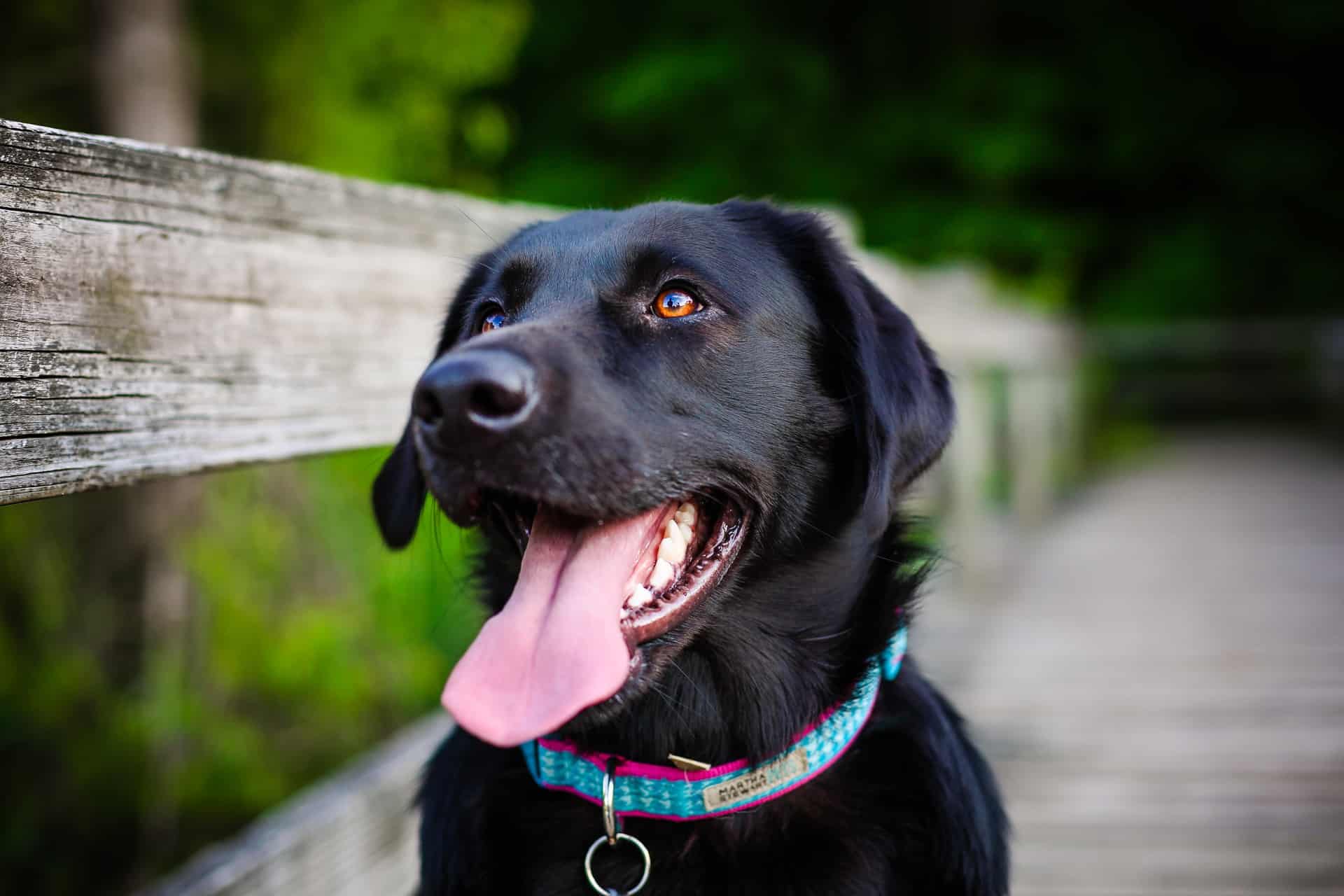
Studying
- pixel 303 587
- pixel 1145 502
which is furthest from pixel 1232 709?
pixel 1145 502

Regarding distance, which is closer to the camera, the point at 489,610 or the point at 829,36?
the point at 489,610

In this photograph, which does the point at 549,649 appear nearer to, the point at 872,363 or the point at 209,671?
the point at 872,363

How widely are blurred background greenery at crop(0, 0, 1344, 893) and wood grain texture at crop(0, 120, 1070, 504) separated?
1.79 feet

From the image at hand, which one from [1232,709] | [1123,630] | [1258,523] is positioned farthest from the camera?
[1258,523]

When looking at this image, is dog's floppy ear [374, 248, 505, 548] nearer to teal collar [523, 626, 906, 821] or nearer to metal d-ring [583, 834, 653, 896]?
teal collar [523, 626, 906, 821]

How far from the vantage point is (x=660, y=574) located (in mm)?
1548

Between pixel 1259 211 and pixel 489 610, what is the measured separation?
14702 mm

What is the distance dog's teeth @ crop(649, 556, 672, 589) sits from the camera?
152cm

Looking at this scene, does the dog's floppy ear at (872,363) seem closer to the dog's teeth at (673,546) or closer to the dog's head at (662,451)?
the dog's head at (662,451)

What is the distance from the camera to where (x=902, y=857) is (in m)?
1.54

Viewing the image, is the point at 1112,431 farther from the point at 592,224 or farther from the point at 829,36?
the point at 592,224

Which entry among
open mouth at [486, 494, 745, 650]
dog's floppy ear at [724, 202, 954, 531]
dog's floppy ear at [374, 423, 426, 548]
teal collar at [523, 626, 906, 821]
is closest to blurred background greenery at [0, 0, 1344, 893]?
dog's floppy ear at [374, 423, 426, 548]

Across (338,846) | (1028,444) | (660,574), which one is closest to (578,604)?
(660,574)

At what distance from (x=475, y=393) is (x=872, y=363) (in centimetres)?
71
